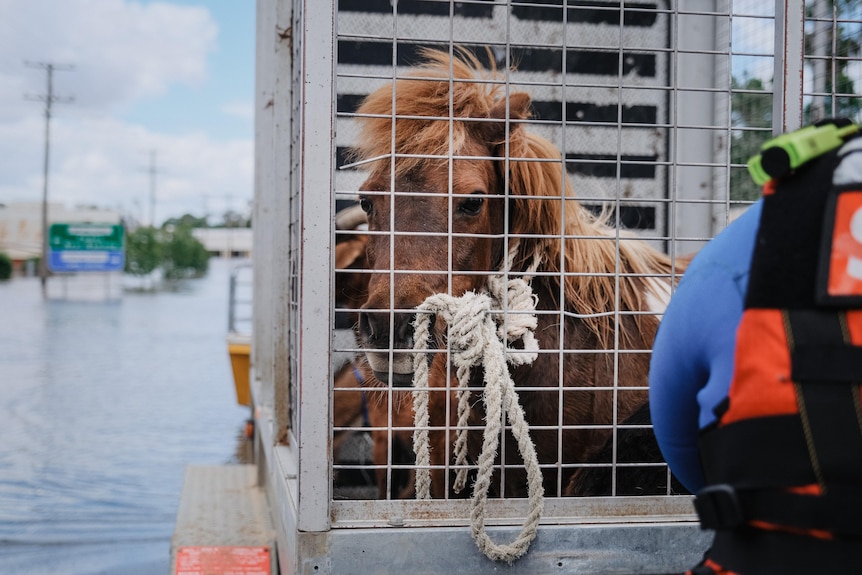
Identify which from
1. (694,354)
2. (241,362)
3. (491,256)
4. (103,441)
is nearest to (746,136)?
Answer: (491,256)

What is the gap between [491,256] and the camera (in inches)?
121

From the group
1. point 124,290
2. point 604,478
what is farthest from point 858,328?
point 124,290

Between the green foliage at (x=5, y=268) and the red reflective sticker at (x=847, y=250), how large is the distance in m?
55.1

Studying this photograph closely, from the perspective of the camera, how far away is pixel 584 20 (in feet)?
14.9

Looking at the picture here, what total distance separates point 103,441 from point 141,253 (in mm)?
54024

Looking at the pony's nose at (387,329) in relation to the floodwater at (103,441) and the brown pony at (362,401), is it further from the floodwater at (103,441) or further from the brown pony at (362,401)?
the floodwater at (103,441)

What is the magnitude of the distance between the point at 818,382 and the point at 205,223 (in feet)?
280

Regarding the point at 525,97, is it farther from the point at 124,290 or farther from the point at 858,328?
the point at 124,290

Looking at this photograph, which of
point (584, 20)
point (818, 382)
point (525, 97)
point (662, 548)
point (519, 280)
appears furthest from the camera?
point (584, 20)

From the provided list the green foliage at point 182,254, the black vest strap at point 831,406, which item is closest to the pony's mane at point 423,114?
the black vest strap at point 831,406

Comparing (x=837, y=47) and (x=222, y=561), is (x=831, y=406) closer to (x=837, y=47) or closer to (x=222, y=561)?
(x=837, y=47)

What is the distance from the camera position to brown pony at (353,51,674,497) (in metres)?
2.68

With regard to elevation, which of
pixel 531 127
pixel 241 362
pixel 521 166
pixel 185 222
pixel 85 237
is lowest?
pixel 241 362

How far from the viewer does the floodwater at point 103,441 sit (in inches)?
203
